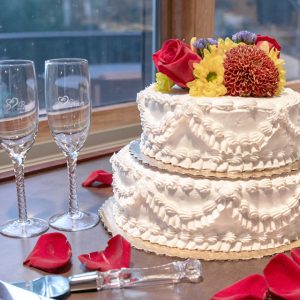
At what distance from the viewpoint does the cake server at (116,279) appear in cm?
91

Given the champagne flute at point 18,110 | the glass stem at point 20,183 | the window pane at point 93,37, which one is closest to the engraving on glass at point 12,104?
the champagne flute at point 18,110

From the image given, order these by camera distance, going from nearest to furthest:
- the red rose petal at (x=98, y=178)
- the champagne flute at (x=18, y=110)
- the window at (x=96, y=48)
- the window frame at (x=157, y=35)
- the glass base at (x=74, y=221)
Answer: the champagne flute at (x=18, y=110) → the glass base at (x=74, y=221) → the red rose petal at (x=98, y=178) → the window at (x=96, y=48) → the window frame at (x=157, y=35)

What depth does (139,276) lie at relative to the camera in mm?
966

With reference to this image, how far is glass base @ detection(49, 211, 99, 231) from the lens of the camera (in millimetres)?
1204

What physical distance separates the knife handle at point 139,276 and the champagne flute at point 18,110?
0.27 m

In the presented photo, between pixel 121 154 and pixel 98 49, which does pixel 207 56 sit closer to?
pixel 121 154

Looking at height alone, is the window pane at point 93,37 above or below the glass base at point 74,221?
above

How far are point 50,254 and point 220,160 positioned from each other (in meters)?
0.37

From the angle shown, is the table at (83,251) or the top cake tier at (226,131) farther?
the top cake tier at (226,131)

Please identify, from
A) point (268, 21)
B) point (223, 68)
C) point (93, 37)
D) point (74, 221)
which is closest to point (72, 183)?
point (74, 221)

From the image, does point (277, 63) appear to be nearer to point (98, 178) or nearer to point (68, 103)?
point (68, 103)

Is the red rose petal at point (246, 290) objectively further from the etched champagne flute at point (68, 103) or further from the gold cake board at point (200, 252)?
the etched champagne flute at point (68, 103)

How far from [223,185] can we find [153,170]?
0.49 ft

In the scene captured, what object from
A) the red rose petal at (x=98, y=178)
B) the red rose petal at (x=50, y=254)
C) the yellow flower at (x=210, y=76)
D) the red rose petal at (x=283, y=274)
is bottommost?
the red rose petal at (x=98, y=178)
